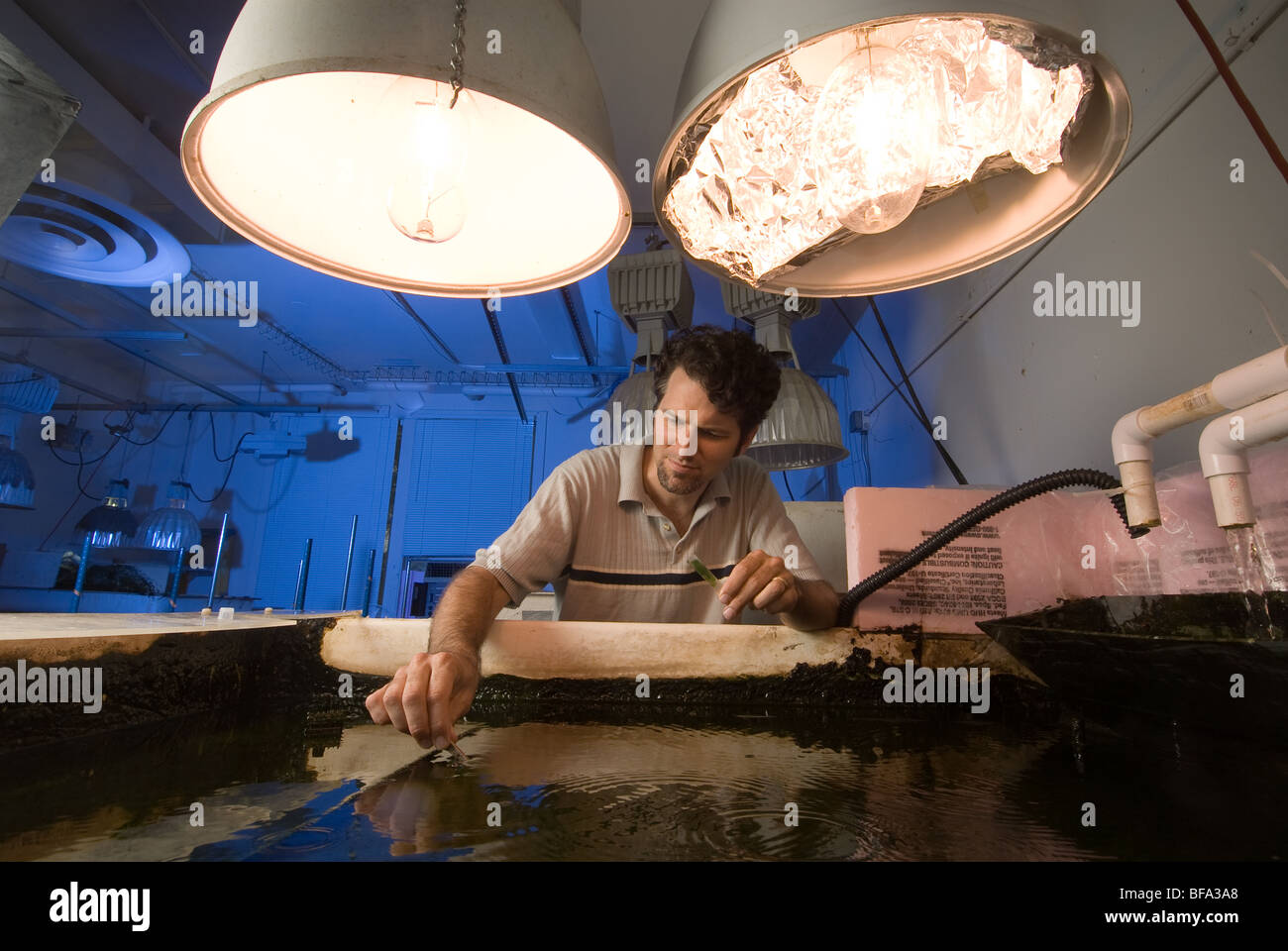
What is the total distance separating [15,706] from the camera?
2.58 feet

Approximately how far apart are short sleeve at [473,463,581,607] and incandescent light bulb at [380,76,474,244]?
31.5 inches

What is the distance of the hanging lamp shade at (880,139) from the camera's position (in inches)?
23.9

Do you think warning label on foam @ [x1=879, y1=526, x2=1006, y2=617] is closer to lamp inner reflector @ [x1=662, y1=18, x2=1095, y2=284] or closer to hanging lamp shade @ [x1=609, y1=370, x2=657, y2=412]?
lamp inner reflector @ [x1=662, y1=18, x2=1095, y2=284]

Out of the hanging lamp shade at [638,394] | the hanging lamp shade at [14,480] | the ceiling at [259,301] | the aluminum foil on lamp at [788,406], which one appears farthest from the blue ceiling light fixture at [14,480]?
the aluminum foil on lamp at [788,406]

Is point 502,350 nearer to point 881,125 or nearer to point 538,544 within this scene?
point 538,544

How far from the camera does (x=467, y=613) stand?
1218 millimetres

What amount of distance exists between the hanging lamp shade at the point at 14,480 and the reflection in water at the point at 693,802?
18.4ft

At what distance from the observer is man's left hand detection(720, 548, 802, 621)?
1.24 m

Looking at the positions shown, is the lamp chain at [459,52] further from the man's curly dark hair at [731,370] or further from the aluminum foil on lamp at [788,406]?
the aluminum foil on lamp at [788,406]

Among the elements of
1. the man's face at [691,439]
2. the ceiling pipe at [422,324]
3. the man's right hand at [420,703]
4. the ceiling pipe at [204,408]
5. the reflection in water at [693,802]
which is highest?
the ceiling pipe at [422,324]

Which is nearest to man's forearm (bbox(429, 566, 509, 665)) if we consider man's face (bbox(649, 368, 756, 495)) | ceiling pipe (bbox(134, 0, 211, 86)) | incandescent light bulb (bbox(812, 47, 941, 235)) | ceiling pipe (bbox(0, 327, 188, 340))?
man's face (bbox(649, 368, 756, 495))
